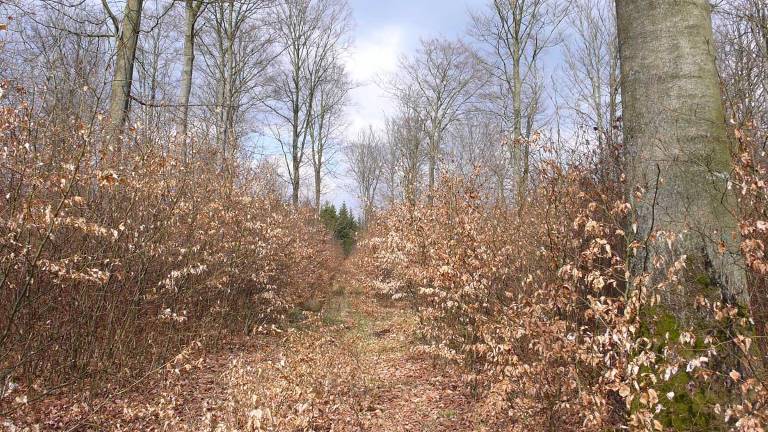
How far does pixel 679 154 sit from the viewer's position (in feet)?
10.1

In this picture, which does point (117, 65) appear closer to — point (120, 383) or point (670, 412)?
point (120, 383)

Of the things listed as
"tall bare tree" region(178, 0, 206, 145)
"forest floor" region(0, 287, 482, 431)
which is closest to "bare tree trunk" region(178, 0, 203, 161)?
"tall bare tree" region(178, 0, 206, 145)

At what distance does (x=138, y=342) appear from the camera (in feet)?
19.9

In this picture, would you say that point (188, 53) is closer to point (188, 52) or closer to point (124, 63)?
point (188, 52)

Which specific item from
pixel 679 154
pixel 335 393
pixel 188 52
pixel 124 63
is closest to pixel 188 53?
pixel 188 52

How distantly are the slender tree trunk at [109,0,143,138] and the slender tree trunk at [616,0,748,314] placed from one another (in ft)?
23.5

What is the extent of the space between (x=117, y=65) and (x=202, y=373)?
5343mm

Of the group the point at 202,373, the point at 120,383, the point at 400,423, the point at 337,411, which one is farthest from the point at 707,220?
the point at 202,373

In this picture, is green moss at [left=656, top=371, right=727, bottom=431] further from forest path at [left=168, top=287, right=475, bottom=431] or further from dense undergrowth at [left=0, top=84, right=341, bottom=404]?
dense undergrowth at [left=0, top=84, right=341, bottom=404]

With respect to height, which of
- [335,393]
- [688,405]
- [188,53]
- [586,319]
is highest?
[188,53]

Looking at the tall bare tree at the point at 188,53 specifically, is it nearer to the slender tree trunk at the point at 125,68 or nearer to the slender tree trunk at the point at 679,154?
the slender tree trunk at the point at 125,68

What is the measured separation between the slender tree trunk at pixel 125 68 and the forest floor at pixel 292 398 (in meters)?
4.13

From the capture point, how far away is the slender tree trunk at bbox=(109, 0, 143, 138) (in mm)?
7891

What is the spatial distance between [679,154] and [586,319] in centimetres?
121
